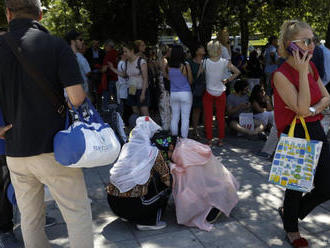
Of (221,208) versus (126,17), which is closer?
(221,208)

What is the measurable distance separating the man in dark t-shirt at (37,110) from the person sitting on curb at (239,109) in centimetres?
479

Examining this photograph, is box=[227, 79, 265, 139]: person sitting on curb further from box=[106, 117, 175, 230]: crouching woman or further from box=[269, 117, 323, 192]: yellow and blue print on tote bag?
box=[269, 117, 323, 192]: yellow and blue print on tote bag

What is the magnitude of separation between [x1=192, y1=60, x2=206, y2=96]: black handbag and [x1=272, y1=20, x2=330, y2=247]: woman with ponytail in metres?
3.26

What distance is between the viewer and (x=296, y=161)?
2760 mm

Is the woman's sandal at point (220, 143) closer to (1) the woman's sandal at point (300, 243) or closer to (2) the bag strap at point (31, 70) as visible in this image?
(1) the woman's sandal at point (300, 243)

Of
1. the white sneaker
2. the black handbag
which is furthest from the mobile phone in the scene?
the black handbag

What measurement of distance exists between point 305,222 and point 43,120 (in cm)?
255

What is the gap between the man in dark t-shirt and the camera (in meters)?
2.09

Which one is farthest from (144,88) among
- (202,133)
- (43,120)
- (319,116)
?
(43,120)

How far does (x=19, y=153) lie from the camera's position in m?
2.18

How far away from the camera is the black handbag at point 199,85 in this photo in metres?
6.18

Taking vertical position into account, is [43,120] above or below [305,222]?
above

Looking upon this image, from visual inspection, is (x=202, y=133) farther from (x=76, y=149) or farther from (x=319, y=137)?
(x=76, y=149)

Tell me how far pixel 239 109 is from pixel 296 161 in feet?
13.9
